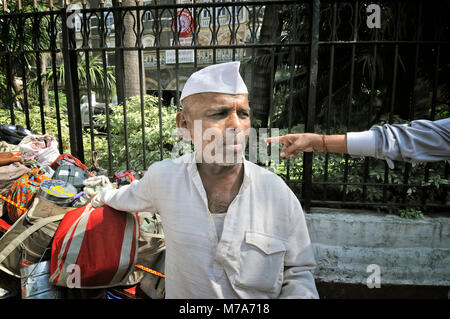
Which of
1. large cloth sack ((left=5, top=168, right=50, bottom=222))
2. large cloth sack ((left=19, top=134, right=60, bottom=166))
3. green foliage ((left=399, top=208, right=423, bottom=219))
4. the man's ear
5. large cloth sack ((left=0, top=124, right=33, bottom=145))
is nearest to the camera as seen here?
the man's ear

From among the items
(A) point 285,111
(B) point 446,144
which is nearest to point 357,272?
(B) point 446,144

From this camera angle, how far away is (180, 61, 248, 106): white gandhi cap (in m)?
1.47

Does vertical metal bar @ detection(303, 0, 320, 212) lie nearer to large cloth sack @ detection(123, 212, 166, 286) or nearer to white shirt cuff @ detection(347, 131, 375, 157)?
white shirt cuff @ detection(347, 131, 375, 157)

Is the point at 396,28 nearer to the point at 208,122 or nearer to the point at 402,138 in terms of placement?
the point at 402,138

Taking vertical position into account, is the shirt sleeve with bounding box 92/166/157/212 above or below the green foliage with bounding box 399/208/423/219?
above

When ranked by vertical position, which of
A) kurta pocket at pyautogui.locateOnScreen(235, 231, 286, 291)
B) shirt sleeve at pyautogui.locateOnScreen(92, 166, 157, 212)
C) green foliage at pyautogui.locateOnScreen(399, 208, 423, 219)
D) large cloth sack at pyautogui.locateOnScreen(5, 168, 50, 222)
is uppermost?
shirt sleeve at pyautogui.locateOnScreen(92, 166, 157, 212)

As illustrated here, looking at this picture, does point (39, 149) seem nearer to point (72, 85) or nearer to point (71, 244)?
point (72, 85)

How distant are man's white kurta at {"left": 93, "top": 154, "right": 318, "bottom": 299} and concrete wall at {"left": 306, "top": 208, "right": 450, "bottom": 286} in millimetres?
1867

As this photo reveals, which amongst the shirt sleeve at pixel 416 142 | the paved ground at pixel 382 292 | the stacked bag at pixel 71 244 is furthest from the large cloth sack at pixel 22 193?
the paved ground at pixel 382 292

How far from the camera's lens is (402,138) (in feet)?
5.57

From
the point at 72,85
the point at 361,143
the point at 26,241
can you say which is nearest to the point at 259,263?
the point at 361,143

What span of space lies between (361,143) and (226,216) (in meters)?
→ 0.89

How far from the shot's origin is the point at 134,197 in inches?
72.3

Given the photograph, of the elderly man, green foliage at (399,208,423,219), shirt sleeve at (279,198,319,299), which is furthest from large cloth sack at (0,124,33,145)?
green foliage at (399,208,423,219)
